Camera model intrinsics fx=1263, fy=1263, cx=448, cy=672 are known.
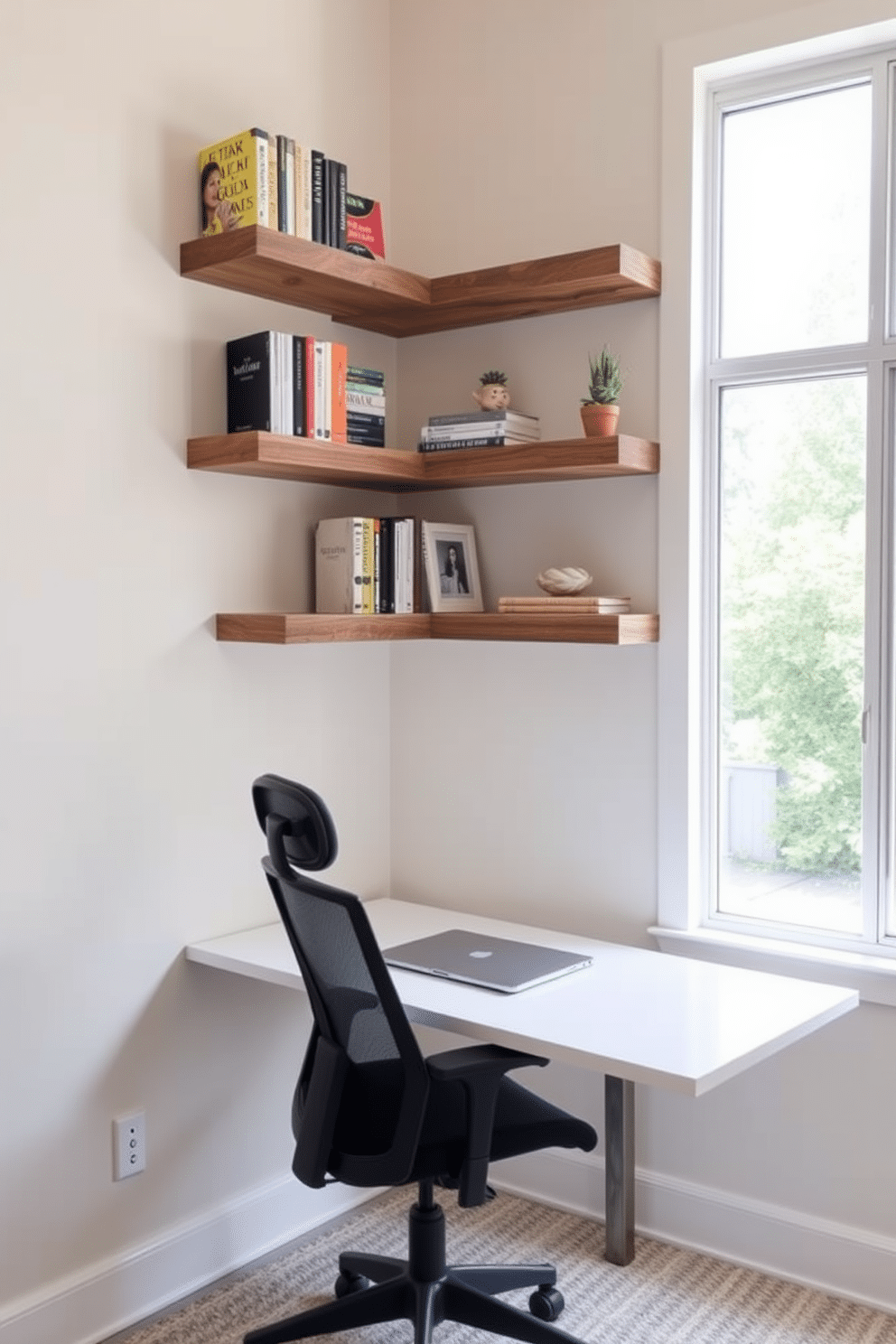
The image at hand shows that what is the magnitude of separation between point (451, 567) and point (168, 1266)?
1.61m

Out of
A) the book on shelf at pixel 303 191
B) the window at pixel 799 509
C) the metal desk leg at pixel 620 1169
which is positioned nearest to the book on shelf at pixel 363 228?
the book on shelf at pixel 303 191

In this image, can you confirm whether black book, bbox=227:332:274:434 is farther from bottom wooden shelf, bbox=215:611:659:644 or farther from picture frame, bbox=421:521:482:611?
picture frame, bbox=421:521:482:611

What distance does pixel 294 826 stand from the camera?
2084 mm

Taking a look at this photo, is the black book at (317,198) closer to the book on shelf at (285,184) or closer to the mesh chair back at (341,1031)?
the book on shelf at (285,184)

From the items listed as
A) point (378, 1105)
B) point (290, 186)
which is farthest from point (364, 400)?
point (378, 1105)

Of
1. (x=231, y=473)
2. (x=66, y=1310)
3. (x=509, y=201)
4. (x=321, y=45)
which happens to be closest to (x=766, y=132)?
(x=509, y=201)

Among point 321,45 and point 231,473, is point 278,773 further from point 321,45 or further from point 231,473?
point 321,45

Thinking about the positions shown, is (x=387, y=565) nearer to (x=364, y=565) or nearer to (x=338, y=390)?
(x=364, y=565)

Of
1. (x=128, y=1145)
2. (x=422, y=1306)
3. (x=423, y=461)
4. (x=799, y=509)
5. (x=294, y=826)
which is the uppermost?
(x=423, y=461)

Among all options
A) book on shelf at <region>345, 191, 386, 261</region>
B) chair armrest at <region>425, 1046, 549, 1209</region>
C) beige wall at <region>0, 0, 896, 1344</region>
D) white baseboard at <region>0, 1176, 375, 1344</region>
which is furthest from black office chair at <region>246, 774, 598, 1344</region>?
book on shelf at <region>345, 191, 386, 261</region>

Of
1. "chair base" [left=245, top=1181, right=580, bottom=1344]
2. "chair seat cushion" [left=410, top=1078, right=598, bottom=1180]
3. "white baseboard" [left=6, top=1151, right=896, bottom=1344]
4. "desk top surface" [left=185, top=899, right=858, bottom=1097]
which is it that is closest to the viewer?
"desk top surface" [left=185, top=899, right=858, bottom=1097]

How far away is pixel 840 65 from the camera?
2.54 meters

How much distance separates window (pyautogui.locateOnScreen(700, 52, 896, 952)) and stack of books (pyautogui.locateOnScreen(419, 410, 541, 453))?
0.40 meters

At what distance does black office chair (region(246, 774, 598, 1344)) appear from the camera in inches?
80.1
